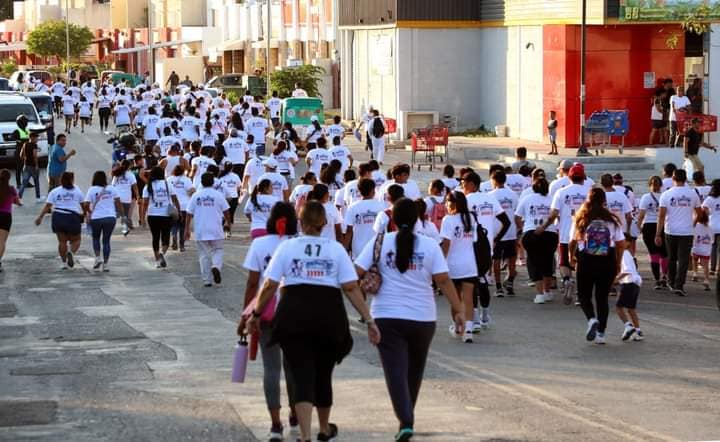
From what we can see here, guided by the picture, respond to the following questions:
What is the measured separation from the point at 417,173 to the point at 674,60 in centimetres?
723

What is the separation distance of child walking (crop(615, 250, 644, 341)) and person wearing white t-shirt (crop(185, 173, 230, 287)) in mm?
6252

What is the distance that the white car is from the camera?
1454 inches

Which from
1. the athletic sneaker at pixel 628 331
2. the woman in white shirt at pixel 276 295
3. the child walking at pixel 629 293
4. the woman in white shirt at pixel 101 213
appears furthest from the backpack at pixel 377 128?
the woman in white shirt at pixel 276 295

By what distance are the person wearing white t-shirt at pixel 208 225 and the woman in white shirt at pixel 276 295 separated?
8.62 meters

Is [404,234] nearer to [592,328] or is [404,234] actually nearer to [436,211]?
[592,328]

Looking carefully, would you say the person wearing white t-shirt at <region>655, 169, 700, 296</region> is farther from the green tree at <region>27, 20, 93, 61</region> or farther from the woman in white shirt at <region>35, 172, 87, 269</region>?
the green tree at <region>27, 20, 93, 61</region>

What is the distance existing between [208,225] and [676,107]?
17862mm

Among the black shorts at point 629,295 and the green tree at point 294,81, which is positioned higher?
the green tree at point 294,81

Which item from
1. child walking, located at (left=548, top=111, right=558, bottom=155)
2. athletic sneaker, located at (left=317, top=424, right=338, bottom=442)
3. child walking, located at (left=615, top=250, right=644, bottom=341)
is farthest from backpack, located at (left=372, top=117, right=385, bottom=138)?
athletic sneaker, located at (left=317, top=424, right=338, bottom=442)

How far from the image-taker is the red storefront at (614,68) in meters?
36.9

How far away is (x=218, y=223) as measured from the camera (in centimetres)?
1970

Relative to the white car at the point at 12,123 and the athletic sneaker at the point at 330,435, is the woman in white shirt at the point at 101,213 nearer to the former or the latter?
the athletic sneaker at the point at 330,435

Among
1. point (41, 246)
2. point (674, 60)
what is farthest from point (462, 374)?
point (674, 60)

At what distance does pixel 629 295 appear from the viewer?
15.3m
